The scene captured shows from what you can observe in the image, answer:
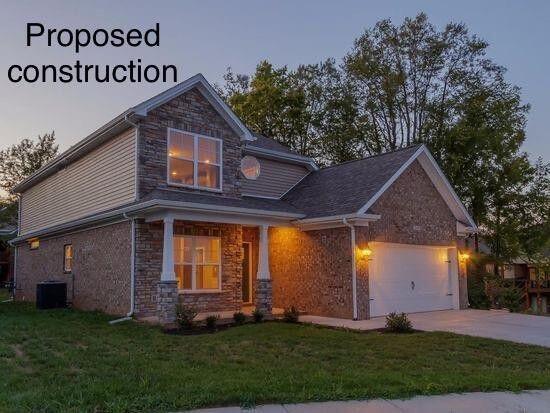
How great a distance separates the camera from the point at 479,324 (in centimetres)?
1241

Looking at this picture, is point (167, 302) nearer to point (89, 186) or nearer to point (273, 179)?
point (89, 186)

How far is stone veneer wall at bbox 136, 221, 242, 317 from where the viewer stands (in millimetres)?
12555

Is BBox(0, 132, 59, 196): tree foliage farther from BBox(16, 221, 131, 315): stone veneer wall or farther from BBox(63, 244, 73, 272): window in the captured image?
BBox(63, 244, 73, 272): window

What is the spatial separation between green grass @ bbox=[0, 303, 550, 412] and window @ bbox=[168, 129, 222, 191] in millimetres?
4797

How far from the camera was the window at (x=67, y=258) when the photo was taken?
53.5 feet

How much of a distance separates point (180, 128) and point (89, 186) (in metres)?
4.22

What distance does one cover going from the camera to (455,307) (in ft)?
54.2

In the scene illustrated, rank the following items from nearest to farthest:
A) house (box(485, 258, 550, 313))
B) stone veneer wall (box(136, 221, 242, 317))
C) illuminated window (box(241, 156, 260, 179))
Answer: stone veneer wall (box(136, 221, 242, 317))
illuminated window (box(241, 156, 260, 179))
house (box(485, 258, 550, 313))

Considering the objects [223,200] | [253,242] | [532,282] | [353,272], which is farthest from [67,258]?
[532,282]

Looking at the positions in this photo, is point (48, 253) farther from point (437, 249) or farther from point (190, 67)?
point (437, 249)

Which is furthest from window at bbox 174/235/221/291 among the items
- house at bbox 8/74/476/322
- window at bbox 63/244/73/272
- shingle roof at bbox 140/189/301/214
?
window at bbox 63/244/73/272

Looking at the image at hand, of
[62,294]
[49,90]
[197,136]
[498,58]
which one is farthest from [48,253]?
[498,58]

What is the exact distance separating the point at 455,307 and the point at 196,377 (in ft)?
41.7

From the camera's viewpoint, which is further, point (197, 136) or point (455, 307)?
point (455, 307)
